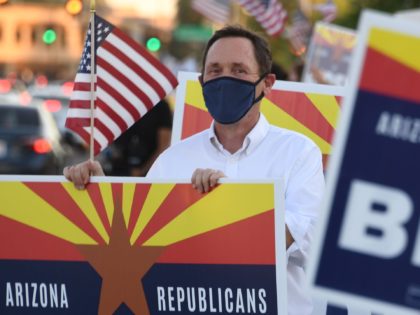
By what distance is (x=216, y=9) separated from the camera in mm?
23344

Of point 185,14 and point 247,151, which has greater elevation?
point 247,151

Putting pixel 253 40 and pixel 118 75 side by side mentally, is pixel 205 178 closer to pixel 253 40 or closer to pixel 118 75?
pixel 253 40

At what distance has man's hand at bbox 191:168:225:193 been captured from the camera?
506 cm

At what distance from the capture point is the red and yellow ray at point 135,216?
16.7 feet

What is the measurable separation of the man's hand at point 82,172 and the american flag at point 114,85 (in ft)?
2.93

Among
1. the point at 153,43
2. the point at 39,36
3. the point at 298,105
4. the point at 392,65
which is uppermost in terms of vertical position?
the point at 392,65

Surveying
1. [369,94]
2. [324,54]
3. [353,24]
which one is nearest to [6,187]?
[369,94]

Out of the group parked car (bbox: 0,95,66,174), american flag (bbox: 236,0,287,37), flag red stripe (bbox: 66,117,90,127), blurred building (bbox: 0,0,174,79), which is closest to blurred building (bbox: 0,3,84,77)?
blurred building (bbox: 0,0,174,79)

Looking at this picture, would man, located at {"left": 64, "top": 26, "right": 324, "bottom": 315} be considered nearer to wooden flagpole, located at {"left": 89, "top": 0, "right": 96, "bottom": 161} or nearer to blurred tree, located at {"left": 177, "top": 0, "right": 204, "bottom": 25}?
wooden flagpole, located at {"left": 89, "top": 0, "right": 96, "bottom": 161}

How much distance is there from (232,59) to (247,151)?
0.38 meters

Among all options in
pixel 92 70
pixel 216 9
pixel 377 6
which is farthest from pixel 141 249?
pixel 377 6

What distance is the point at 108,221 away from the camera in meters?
5.25

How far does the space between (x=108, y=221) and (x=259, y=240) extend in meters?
0.59

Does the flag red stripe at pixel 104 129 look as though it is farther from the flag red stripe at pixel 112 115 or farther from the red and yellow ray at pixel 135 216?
the red and yellow ray at pixel 135 216
